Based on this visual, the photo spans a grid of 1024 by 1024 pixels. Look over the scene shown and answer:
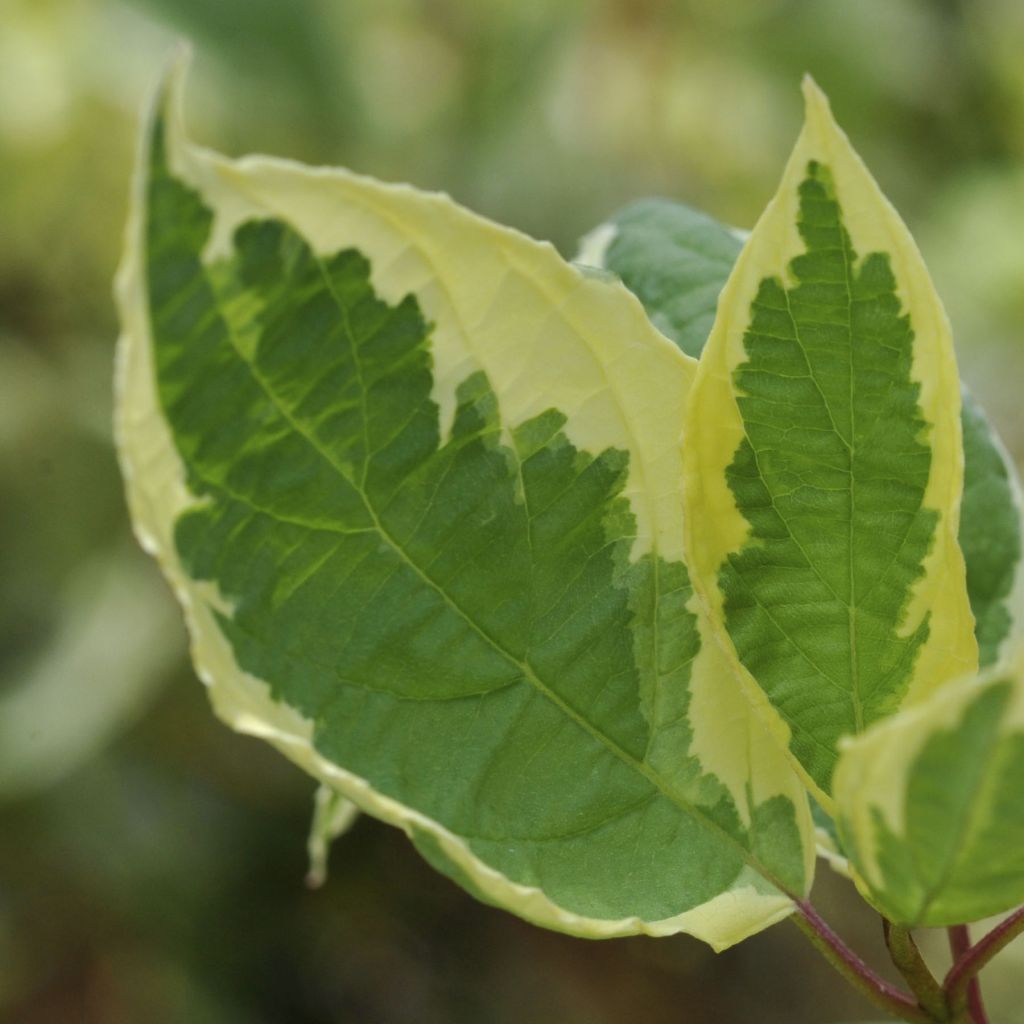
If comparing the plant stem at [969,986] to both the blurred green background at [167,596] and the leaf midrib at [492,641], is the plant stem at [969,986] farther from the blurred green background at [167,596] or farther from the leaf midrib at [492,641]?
the blurred green background at [167,596]

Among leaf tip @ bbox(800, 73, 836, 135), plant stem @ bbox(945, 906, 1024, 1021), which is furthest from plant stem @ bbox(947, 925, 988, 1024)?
leaf tip @ bbox(800, 73, 836, 135)

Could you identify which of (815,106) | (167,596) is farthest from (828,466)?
(167,596)

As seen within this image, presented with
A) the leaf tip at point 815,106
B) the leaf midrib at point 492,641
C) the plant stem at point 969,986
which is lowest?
the plant stem at point 969,986

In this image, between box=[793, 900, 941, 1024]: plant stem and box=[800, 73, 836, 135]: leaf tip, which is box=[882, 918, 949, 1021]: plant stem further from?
box=[800, 73, 836, 135]: leaf tip

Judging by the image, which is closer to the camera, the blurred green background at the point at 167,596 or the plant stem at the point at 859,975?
the plant stem at the point at 859,975

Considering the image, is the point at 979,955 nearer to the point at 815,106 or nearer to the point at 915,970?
the point at 915,970

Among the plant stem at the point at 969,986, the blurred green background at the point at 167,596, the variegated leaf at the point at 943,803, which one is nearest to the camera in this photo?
the variegated leaf at the point at 943,803

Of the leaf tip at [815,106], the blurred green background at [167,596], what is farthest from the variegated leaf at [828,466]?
the blurred green background at [167,596]

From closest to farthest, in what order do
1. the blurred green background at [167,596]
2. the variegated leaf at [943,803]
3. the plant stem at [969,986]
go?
the variegated leaf at [943,803] → the plant stem at [969,986] → the blurred green background at [167,596]
